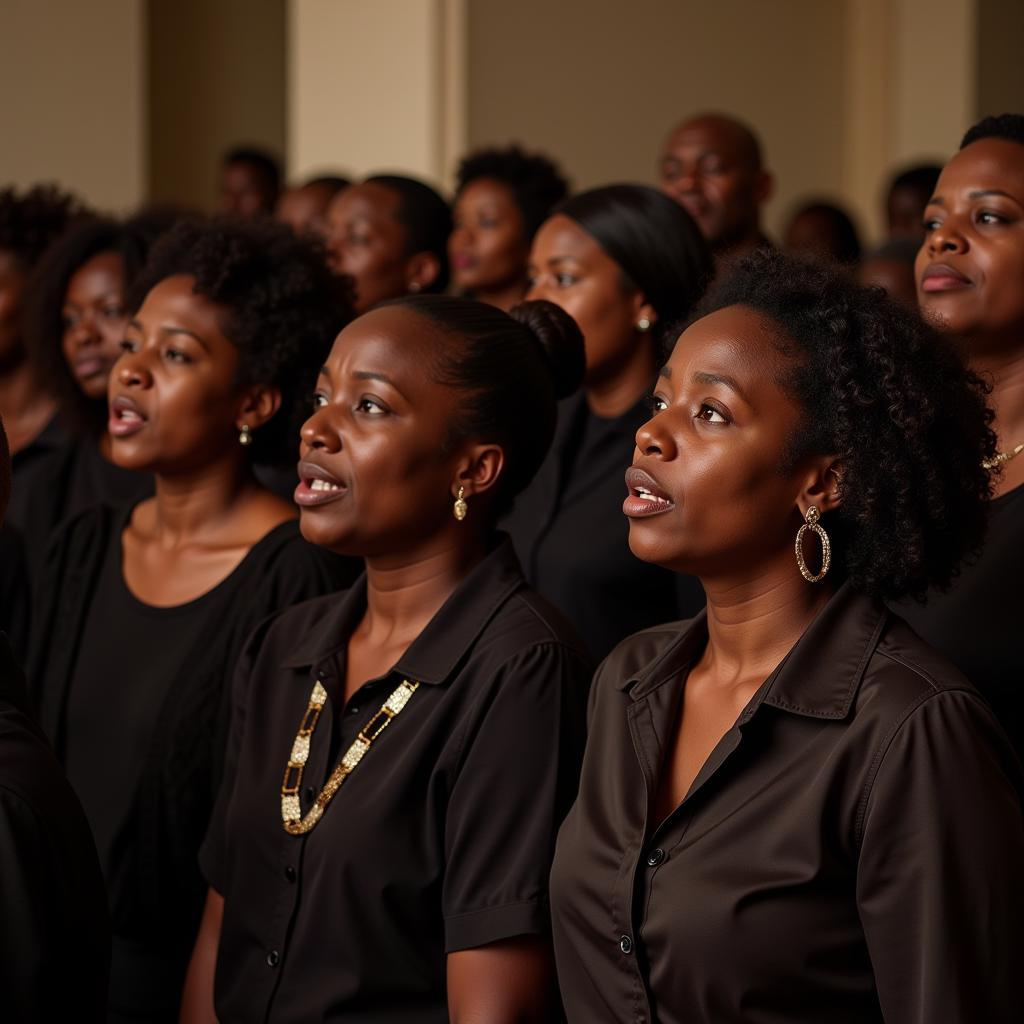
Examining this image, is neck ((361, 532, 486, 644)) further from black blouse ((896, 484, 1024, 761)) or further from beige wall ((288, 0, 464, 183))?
beige wall ((288, 0, 464, 183))

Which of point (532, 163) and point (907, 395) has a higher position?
point (532, 163)

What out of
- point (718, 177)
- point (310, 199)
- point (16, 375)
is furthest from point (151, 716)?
point (310, 199)

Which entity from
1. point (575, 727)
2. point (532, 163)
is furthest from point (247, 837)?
point (532, 163)

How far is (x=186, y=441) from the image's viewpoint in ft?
10.1

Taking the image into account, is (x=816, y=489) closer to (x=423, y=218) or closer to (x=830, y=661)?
(x=830, y=661)

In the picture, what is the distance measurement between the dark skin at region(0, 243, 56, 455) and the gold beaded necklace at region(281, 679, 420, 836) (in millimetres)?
2285

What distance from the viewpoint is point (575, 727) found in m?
2.30

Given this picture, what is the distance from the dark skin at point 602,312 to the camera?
11.4 ft

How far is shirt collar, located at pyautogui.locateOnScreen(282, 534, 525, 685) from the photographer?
7.72 ft

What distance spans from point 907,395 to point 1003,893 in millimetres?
622

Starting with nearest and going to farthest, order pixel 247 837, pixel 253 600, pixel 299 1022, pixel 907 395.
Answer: pixel 907 395, pixel 299 1022, pixel 247 837, pixel 253 600

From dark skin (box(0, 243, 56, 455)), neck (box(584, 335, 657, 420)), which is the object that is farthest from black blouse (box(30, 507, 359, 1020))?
dark skin (box(0, 243, 56, 455))

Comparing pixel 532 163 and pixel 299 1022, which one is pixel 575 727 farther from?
pixel 532 163

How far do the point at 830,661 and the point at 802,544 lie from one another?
18 cm
